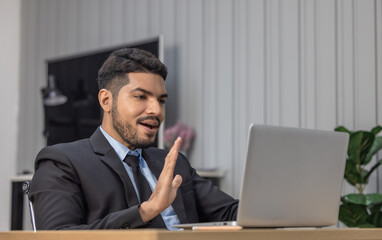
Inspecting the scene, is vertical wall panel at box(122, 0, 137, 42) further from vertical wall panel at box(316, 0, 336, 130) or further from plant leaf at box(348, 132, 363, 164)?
plant leaf at box(348, 132, 363, 164)

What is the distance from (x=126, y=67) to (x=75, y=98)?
10.4ft

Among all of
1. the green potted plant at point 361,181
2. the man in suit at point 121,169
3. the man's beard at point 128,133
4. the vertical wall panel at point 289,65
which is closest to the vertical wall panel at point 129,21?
the vertical wall panel at point 289,65

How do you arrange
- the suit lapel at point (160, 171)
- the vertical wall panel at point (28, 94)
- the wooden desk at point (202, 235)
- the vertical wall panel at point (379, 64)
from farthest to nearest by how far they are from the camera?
the vertical wall panel at point (28, 94), the vertical wall panel at point (379, 64), the suit lapel at point (160, 171), the wooden desk at point (202, 235)

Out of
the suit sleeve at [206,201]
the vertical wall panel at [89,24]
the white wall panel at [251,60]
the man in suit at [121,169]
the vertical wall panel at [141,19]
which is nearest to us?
the man in suit at [121,169]

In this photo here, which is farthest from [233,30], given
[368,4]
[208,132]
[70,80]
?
[70,80]

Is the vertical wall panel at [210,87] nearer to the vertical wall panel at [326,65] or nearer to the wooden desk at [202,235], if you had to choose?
the vertical wall panel at [326,65]

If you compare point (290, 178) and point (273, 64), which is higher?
point (273, 64)

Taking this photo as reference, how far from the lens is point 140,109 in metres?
1.99

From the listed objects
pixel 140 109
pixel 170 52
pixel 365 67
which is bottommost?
pixel 140 109

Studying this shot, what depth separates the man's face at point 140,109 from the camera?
78.5 inches

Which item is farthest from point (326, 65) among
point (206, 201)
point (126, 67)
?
point (126, 67)

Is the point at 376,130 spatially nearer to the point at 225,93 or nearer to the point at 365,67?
the point at 365,67

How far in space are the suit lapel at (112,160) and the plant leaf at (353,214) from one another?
5.45ft

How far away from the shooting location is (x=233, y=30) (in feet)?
14.4
